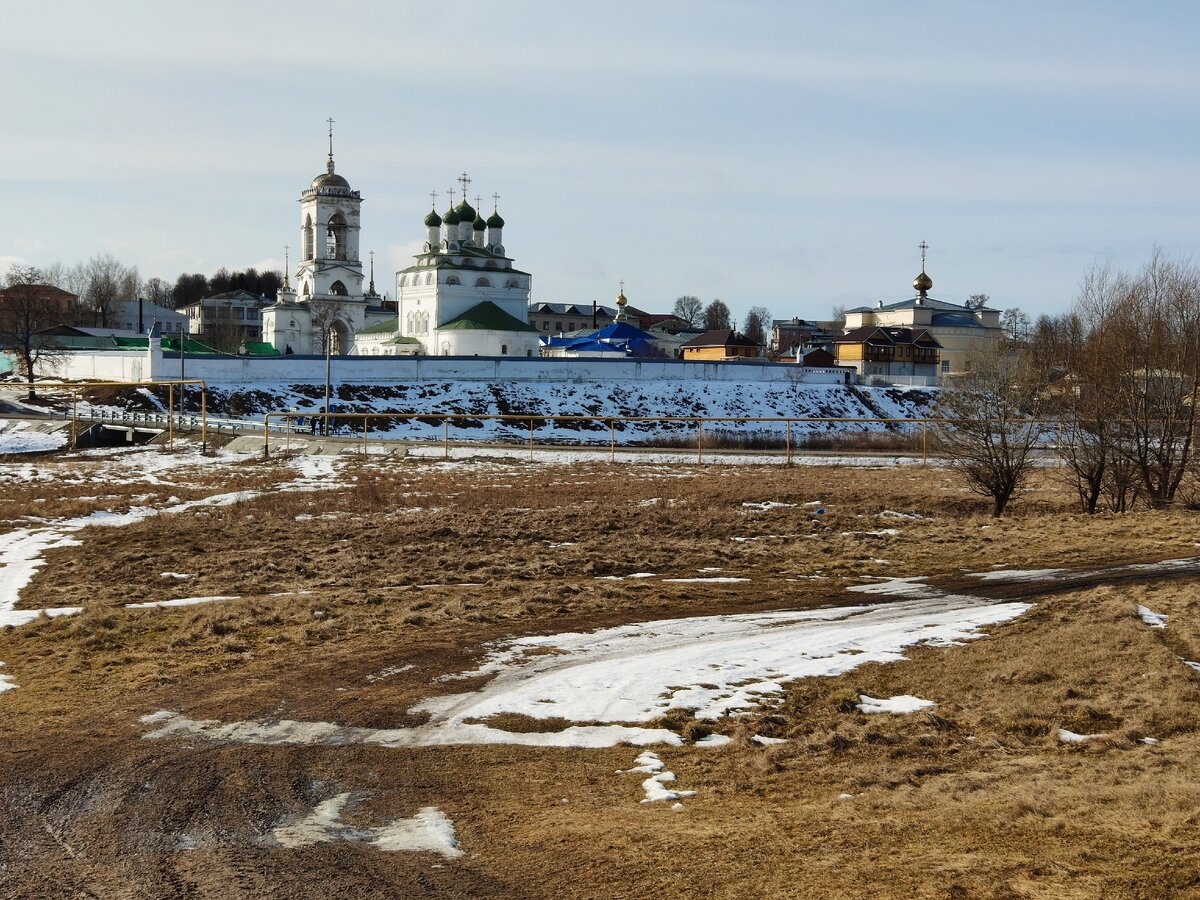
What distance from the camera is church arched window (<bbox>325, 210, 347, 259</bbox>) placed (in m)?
85.2

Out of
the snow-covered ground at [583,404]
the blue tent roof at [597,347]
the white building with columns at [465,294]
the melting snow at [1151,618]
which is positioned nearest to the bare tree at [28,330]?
the snow-covered ground at [583,404]

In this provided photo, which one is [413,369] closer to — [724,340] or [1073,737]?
[724,340]

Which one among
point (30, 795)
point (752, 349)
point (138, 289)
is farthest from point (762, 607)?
point (138, 289)

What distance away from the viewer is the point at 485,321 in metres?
80.4

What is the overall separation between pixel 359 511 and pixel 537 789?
16.0 meters

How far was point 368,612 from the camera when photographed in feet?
43.8

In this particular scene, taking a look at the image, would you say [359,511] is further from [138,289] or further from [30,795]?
[138,289]

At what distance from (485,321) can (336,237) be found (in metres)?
14.4

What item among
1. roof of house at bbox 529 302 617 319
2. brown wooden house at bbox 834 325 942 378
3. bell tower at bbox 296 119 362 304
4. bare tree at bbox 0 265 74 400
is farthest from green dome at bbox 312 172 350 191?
roof of house at bbox 529 302 617 319

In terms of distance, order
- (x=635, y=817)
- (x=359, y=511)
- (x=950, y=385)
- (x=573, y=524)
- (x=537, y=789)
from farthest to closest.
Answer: (x=950, y=385) < (x=359, y=511) < (x=573, y=524) < (x=537, y=789) < (x=635, y=817)

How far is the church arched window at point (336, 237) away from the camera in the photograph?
85188 mm

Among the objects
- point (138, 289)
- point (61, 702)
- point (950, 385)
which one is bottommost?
point (61, 702)

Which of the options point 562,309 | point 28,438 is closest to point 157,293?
point 562,309

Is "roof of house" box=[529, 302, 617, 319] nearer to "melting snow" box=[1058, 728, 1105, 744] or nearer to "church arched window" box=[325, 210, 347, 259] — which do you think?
"church arched window" box=[325, 210, 347, 259]
